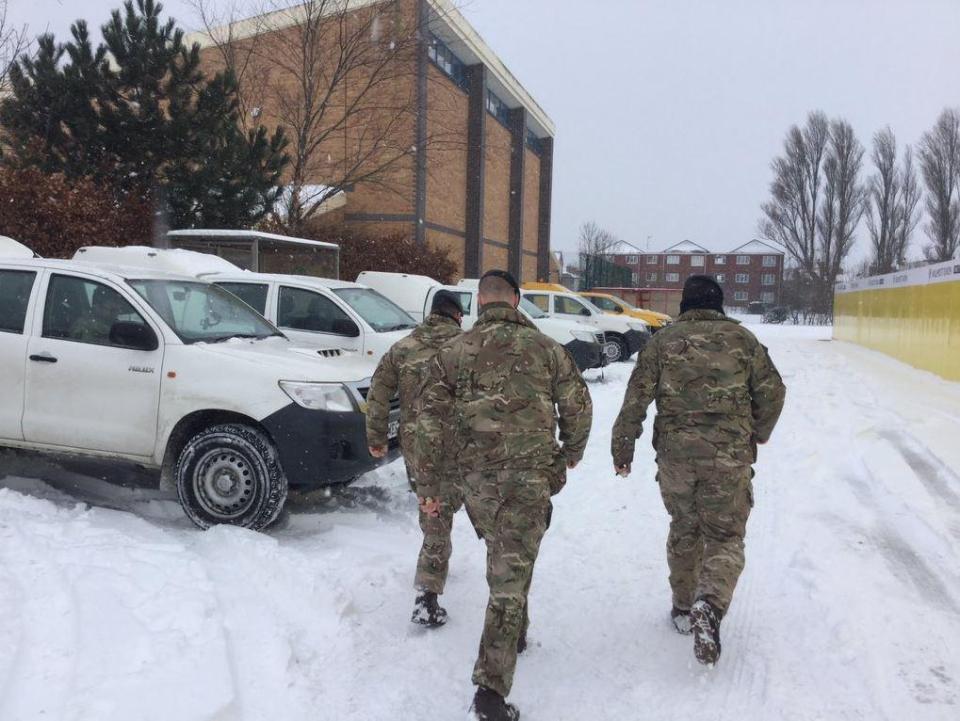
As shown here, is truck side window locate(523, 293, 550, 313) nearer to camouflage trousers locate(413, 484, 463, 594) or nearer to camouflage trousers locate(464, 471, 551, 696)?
camouflage trousers locate(413, 484, 463, 594)

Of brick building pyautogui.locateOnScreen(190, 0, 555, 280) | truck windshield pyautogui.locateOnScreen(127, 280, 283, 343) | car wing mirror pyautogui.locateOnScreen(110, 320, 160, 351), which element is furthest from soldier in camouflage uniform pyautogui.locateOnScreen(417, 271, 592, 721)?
brick building pyautogui.locateOnScreen(190, 0, 555, 280)

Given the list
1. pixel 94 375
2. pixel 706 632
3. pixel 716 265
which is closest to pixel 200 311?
pixel 94 375

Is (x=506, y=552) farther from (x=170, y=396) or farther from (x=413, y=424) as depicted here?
(x=170, y=396)

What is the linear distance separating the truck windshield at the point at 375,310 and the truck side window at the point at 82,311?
3125 millimetres

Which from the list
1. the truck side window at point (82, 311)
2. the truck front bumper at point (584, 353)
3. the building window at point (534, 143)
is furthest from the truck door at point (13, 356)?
the building window at point (534, 143)

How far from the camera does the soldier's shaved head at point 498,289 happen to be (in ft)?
10.2

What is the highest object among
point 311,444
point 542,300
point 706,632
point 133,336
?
point 542,300

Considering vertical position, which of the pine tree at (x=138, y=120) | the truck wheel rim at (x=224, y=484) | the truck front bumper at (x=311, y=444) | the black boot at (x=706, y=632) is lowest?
the black boot at (x=706, y=632)

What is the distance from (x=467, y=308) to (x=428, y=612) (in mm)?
8707

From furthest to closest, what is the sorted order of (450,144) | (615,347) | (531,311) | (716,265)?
1. (716,265)
2. (450,144)
3. (615,347)
4. (531,311)

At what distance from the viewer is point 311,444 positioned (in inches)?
188

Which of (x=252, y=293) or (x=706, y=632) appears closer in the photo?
(x=706, y=632)

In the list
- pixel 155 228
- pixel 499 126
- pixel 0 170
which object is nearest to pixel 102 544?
pixel 0 170

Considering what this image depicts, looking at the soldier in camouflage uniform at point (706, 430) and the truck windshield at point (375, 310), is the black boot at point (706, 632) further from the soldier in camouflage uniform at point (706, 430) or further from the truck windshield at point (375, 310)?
the truck windshield at point (375, 310)
